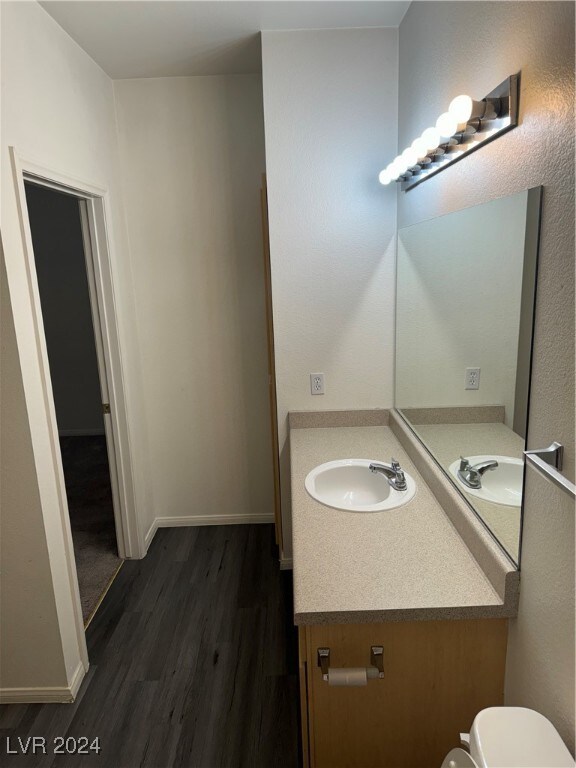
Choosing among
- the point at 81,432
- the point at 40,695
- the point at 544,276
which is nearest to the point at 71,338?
the point at 81,432

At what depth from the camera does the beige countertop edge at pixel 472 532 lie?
4.33ft

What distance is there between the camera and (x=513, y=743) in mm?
1057

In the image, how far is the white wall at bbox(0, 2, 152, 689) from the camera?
1.73 meters

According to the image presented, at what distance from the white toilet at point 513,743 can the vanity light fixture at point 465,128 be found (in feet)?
4.30

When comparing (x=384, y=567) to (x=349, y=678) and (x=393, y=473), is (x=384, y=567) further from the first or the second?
(x=393, y=473)

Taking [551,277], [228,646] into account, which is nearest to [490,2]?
[551,277]

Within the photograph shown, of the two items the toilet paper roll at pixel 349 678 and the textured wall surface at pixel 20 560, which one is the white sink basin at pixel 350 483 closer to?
the toilet paper roll at pixel 349 678

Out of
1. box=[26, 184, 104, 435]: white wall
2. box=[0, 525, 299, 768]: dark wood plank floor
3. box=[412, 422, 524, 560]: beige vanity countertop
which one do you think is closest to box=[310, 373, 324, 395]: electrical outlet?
box=[412, 422, 524, 560]: beige vanity countertop

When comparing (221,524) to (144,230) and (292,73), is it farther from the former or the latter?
(292,73)

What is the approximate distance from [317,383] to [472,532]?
1.22m

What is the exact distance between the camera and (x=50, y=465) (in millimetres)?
1964

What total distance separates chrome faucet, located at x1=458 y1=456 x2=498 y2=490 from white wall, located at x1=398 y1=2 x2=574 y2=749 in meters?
0.23

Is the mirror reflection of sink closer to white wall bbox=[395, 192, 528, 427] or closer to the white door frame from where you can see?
white wall bbox=[395, 192, 528, 427]

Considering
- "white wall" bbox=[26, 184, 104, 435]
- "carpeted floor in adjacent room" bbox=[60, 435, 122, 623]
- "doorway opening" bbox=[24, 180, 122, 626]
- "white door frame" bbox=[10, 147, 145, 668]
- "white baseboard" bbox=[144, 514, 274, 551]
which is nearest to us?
"white door frame" bbox=[10, 147, 145, 668]
